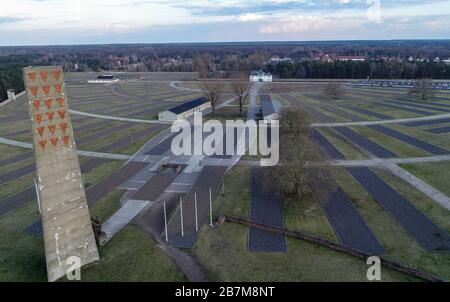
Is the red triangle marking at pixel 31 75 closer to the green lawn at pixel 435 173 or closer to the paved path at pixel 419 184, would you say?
the paved path at pixel 419 184

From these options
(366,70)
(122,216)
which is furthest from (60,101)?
(366,70)

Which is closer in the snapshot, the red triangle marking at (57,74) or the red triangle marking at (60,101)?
the red triangle marking at (57,74)

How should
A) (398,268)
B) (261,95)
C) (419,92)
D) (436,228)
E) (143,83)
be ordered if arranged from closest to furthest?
(398,268), (436,228), (419,92), (261,95), (143,83)

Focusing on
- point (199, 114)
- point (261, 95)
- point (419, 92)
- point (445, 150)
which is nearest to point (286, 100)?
point (261, 95)

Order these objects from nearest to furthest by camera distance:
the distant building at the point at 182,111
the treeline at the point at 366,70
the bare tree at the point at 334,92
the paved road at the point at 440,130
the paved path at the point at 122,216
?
the paved path at the point at 122,216 < the paved road at the point at 440,130 < the distant building at the point at 182,111 < the bare tree at the point at 334,92 < the treeline at the point at 366,70

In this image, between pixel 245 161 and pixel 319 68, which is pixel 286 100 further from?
pixel 319 68

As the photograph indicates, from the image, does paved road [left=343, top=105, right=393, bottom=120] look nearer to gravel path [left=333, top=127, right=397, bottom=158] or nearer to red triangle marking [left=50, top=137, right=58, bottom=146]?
gravel path [left=333, top=127, right=397, bottom=158]

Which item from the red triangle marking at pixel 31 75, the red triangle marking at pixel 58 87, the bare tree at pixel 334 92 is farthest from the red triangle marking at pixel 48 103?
the bare tree at pixel 334 92

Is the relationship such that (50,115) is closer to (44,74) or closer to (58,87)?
(58,87)
